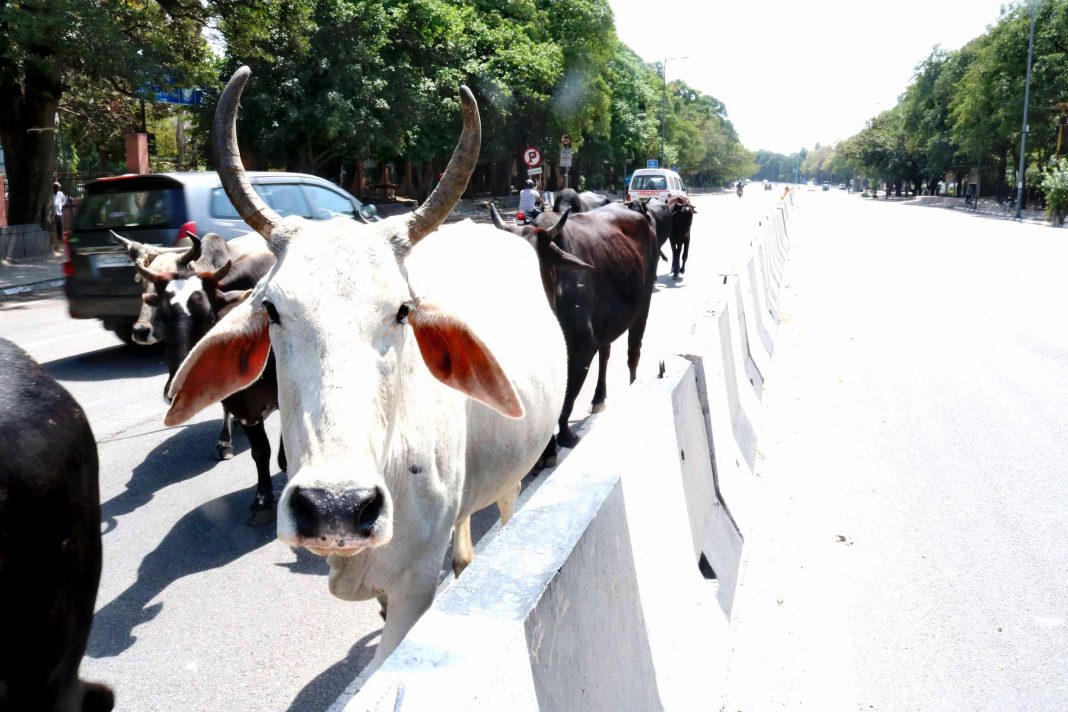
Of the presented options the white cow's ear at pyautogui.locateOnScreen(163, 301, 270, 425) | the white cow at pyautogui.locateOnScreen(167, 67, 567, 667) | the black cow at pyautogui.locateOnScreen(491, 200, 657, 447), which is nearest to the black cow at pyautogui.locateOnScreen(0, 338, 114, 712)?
the white cow's ear at pyautogui.locateOnScreen(163, 301, 270, 425)

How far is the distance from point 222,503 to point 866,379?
6266 mm

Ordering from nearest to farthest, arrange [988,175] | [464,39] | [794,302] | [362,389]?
[362,389] < [794,302] < [464,39] < [988,175]

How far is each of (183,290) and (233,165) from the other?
11.8ft

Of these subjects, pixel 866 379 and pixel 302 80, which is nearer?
pixel 866 379

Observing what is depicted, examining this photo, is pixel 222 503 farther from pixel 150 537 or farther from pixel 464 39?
pixel 464 39

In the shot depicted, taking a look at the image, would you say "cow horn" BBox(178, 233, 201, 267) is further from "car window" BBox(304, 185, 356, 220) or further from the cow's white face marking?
"car window" BBox(304, 185, 356, 220)

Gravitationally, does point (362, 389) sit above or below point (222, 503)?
above

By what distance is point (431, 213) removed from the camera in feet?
9.83

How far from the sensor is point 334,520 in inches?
85.5

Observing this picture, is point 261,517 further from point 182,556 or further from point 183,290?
point 183,290

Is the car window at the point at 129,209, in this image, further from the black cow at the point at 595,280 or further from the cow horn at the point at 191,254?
the black cow at the point at 595,280

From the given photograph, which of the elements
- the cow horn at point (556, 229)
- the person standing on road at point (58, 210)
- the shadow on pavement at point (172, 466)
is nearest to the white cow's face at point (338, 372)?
the shadow on pavement at point (172, 466)

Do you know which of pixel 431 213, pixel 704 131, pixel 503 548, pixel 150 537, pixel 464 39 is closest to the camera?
pixel 503 548

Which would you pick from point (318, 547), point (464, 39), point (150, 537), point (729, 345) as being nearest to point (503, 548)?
point (318, 547)
